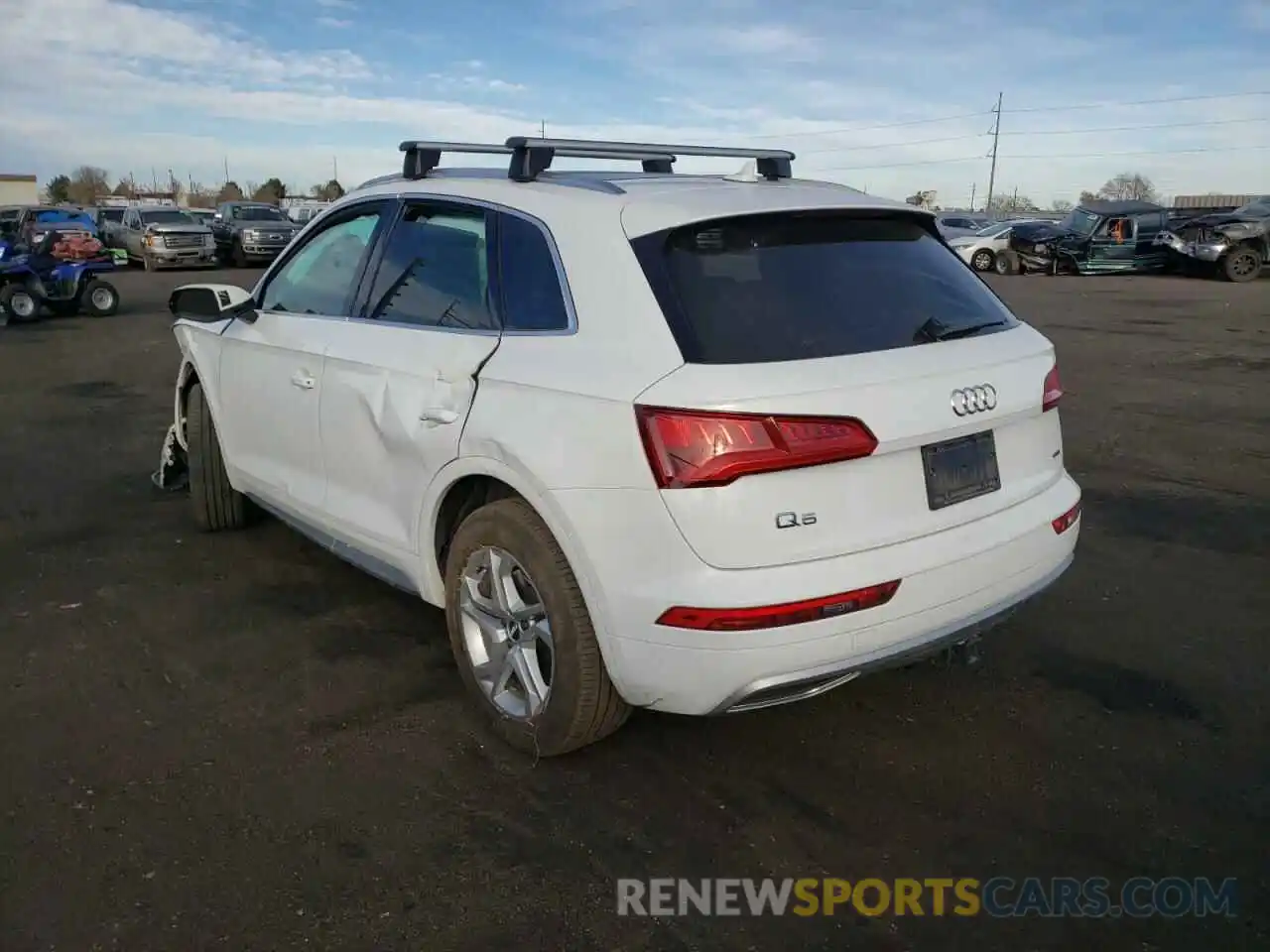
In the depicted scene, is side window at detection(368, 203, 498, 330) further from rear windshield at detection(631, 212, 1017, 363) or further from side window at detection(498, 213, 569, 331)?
rear windshield at detection(631, 212, 1017, 363)

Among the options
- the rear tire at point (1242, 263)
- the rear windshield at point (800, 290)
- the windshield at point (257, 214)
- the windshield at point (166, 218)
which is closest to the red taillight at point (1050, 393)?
the rear windshield at point (800, 290)

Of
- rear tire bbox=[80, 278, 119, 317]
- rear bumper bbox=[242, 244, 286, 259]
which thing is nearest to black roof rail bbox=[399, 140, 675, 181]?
rear tire bbox=[80, 278, 119, 317]

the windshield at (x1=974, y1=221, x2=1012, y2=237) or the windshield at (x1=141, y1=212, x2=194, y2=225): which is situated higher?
the windshield at (x1=974, y1=221, x2=1012, y2=237)

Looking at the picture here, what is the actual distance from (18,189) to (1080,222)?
77260 millimetres

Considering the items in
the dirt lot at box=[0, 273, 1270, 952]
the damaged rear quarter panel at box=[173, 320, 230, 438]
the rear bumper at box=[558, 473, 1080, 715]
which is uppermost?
the damaged rear quarter panel at box=[173, 320, 230, 438]

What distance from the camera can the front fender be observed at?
296 cm

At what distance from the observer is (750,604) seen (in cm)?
272

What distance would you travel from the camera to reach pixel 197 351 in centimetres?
530

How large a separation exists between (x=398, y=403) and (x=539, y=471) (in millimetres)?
864

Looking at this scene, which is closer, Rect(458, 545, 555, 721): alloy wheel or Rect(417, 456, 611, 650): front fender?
Rect(417, 456, 611, 650): front fender

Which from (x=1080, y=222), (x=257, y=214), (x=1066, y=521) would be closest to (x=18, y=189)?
(x=257, y=214)

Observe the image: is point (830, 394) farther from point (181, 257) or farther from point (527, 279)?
point (181, 257)

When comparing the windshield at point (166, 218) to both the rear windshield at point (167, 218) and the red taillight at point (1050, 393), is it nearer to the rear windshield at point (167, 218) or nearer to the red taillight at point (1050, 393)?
the rear windshield at point (167, 218)

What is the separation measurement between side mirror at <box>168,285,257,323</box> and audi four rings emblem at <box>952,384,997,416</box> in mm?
3202
